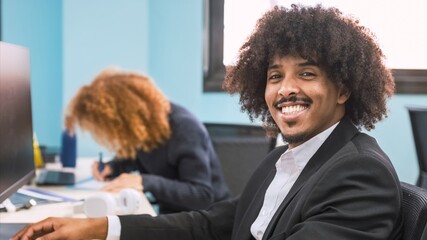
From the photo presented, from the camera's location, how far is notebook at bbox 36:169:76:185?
7.39ft

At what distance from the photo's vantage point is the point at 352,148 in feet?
3.57

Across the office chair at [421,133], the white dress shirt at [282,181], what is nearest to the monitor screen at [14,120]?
the white dress shirt at [282,181]

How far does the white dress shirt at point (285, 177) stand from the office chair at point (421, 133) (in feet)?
2.80

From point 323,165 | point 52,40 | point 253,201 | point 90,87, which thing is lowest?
point 253,201

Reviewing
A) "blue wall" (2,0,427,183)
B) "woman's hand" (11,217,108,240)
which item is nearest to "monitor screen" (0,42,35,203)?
"woman's hand" (11,217,108,240)

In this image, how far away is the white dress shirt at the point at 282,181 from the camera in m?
1.23

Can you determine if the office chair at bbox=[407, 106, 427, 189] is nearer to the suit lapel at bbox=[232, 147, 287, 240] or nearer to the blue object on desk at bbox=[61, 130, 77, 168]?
the suit lapel at bbox=[232, 147, 287, 240]

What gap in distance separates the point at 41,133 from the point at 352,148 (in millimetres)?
2574

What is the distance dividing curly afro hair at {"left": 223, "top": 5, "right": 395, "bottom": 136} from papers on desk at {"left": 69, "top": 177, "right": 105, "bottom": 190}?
111cm

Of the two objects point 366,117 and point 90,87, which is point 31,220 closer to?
point 90,87

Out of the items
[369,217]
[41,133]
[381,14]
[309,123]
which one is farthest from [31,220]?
[381,14]

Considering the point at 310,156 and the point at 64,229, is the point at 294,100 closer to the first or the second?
A: the point at 310,156

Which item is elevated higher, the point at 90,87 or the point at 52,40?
the point at 52,40

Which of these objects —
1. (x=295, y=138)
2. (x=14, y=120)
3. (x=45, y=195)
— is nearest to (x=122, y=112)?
(x=45, y=195)
